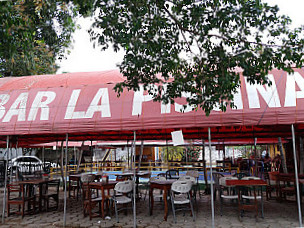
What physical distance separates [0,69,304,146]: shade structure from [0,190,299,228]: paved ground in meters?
2.45

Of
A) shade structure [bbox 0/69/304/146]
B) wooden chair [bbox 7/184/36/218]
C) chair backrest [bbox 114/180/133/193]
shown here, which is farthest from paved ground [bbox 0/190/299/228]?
shade structure [bbox 0/69/304/146]

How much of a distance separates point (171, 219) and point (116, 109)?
3378mm

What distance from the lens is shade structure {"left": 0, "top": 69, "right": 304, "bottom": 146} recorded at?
20.7 feet

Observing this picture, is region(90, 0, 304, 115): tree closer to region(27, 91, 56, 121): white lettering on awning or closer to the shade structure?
the shade structure

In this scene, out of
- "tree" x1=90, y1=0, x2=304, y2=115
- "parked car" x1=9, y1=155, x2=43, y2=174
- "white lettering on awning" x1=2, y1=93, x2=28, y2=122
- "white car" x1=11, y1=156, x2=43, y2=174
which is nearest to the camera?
"tree" x1=90, y1=0, x2=304, y2=115

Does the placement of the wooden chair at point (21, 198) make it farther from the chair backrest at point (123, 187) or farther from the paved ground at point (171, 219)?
the chair backrest at point (123, 187)

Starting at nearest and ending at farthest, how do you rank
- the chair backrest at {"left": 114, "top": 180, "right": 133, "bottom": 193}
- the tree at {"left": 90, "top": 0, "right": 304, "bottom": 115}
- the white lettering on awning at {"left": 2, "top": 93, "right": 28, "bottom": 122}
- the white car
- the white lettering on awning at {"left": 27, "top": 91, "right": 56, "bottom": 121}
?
1. the tree at {"left": 90, "top": 0, "right": 304, "bottom": 115}
2. the chair backrest at {"left": 114, "top": 180, "right": 133, "bottom": 193}
3. the white lettering on awning at {"left": 27, "top": 91, "right": 56, "bottom": 121}
4. the white lettering on awning at {"left": 2, "top": 93, "right": 28, "bottom": 122}
5. the white car

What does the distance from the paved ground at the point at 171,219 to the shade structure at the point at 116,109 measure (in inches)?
96.6

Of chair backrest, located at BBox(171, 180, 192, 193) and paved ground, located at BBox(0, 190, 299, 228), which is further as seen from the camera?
chair backrest, located at BBox(171, 180, 192, 193)

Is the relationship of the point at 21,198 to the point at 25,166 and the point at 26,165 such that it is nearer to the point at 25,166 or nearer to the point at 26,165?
the point at 26,165

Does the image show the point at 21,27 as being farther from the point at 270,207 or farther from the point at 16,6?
the point at 270,207

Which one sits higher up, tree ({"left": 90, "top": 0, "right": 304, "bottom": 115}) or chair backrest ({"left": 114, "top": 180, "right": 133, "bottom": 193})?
tree ({"left": 90, "top": 0, "right": 304, "bottom": 115})

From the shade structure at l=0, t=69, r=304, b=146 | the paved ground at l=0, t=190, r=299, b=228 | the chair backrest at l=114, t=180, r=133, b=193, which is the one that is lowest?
the paved ground at l=0, t=190, r=299, b=228

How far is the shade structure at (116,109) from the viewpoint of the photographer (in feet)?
20.7
